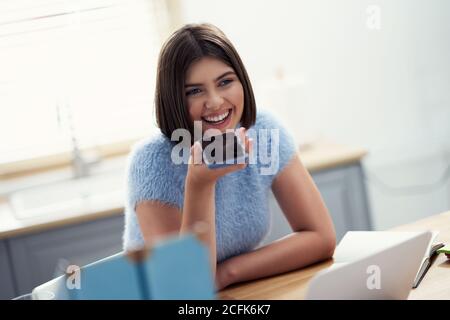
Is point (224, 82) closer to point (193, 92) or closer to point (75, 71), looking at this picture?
point (193, 92)

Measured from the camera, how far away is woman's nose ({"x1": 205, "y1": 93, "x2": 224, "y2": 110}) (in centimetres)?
152

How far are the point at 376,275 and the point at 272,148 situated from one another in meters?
0.69

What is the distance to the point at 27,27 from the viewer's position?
2766mm

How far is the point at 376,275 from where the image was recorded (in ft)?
3.35

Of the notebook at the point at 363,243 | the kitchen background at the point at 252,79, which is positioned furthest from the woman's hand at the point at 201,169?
the kitchen background at the point at 252,79

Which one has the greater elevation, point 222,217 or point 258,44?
point 258,44

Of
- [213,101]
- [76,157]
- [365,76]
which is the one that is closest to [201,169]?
[213,101]

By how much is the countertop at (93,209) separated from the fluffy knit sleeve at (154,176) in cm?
74

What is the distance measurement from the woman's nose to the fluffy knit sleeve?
0.14m

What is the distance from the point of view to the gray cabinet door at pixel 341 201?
8.41 feet

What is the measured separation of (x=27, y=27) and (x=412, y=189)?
1764 millimetres
